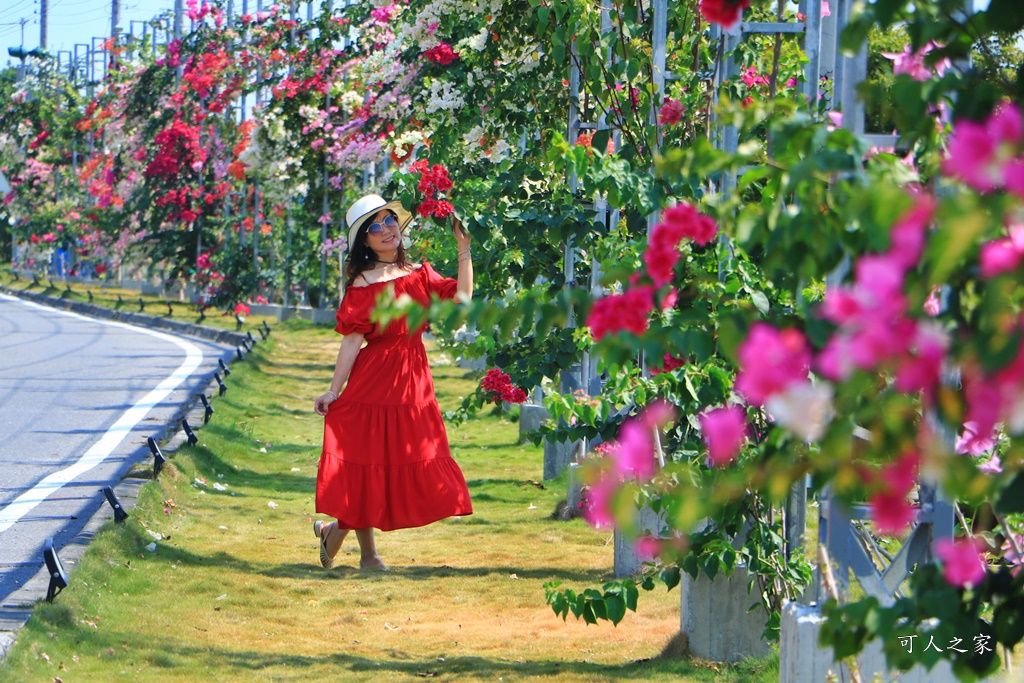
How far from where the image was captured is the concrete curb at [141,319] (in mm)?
19781

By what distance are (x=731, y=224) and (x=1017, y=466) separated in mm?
580

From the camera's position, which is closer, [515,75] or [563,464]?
[515,75]

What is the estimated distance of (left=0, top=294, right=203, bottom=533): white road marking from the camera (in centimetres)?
726

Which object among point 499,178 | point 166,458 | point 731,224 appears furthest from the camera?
point 166,458

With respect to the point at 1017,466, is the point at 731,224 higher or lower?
higher

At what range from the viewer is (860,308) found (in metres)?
1.19

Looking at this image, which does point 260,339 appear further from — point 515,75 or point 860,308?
point 860,308

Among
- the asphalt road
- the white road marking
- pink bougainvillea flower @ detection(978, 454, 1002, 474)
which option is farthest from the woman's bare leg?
pink bougainvillea flower @ detection(978, 454, 1002, 474)

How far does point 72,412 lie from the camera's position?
11.5 meters

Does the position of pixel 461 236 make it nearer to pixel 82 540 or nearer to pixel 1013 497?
pixel 82 540

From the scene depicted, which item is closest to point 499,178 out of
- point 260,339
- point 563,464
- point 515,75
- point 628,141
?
point 515,75

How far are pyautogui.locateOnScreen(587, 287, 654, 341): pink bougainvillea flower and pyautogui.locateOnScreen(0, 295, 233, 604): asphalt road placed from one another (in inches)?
171

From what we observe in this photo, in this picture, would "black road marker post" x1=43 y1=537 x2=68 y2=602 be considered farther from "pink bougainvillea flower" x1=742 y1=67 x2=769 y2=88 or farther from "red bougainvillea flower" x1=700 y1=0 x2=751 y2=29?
"red bougainvillea flower" x1=700 y1=0 x2=751 y2=29

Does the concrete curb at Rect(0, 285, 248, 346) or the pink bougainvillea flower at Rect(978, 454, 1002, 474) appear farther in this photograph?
the concrete curb at Rect(0, 285, 248, 346)
